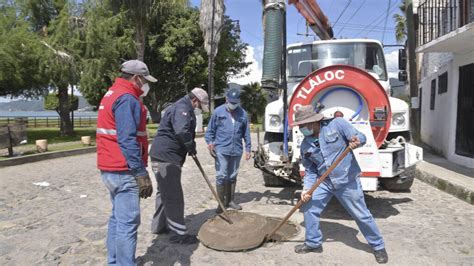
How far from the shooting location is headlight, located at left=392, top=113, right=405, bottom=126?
257 inches

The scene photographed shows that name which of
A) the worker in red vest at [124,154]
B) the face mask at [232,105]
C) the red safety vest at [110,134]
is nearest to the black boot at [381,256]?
the worker in red vest at [124,154]

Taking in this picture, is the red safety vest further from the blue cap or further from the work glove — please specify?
the blue cap

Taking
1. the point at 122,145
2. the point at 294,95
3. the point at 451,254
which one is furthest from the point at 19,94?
the point at 451,254

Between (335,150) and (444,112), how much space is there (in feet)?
30.8

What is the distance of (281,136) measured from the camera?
7152mm

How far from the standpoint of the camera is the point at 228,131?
6.25 metres

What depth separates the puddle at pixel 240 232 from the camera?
473cm

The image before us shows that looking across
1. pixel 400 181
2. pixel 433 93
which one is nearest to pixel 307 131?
pixel 400 181

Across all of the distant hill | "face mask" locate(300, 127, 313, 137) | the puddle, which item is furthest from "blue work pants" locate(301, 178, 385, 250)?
the distant hill

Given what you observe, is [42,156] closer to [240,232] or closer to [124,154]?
[240,232]

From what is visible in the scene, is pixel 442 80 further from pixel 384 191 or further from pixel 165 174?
pixel 165 174

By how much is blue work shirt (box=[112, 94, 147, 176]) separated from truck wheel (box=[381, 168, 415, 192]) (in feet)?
14.5

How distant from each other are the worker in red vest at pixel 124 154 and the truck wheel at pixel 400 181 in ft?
14.3

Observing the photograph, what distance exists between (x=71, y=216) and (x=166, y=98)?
1020 inches
